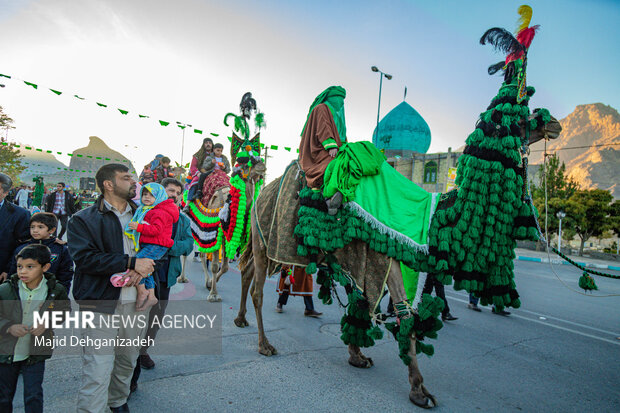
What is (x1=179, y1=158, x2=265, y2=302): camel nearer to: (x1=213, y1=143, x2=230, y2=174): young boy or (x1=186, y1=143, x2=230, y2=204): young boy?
(x1=186, y1=143, x2=230, y2=204): young boy

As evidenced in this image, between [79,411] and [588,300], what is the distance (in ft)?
33.3

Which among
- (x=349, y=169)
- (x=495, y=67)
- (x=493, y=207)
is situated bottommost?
(x=493, y=207)

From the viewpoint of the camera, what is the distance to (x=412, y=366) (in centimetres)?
347

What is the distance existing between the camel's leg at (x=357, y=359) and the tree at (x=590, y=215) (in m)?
25.2

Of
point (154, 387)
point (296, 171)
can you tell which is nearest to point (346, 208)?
point (296, 171)

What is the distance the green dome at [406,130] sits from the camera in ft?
109

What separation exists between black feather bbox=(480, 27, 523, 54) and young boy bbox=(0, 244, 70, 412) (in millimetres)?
4227

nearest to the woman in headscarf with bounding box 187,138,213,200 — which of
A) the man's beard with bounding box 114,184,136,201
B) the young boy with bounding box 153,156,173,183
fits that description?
the young boy with bounding box 153,156,173,183

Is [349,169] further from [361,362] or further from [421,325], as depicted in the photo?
[361,362]

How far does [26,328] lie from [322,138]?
2987mm

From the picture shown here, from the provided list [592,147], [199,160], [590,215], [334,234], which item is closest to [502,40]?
[334,234]

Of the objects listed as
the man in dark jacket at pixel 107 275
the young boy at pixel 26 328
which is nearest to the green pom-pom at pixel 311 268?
the man in dark jacket at pixel 107 275

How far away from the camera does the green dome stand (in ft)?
109

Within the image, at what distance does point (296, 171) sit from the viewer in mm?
4637
